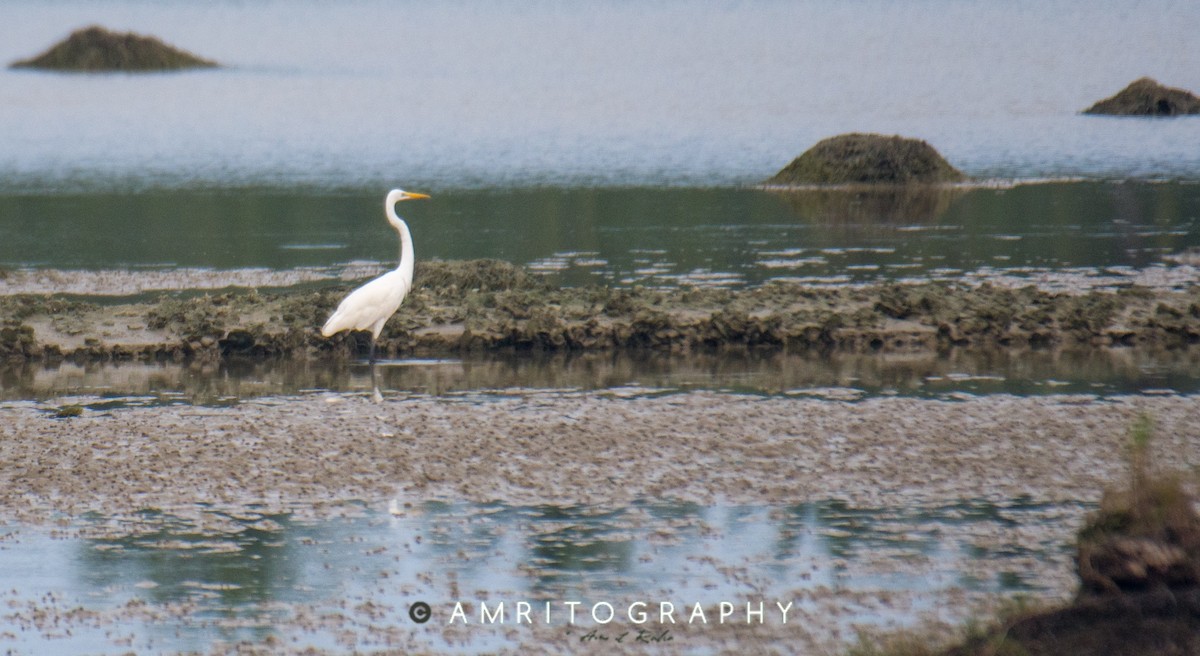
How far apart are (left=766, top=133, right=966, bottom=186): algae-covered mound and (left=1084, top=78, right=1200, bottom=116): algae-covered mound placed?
37.0 meters

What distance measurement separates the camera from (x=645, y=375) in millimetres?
20000

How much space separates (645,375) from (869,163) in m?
26.5

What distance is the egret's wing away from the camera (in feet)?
68.6

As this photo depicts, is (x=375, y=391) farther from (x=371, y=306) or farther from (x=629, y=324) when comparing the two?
(x=629, y=324)

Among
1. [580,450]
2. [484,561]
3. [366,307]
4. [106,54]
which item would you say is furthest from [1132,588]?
[106,54]

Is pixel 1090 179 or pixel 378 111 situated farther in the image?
pixel 378 111

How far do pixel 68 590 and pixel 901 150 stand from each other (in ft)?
119

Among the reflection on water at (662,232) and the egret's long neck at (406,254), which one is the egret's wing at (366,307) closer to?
the egret's long neck at (406,254)

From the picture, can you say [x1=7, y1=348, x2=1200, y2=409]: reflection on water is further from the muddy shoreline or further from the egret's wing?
the egret's wing

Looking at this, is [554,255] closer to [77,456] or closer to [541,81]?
[77,456]

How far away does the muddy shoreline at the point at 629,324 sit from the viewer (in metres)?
21.7

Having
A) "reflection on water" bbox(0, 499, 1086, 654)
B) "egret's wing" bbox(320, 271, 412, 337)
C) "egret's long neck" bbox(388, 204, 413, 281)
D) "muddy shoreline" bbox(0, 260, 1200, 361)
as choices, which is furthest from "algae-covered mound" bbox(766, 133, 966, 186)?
"reflection on water" bbox(0, 499, 1086, 654)

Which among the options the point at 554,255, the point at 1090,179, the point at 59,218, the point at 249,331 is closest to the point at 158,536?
the point at 249,331

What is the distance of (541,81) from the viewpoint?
182 m
